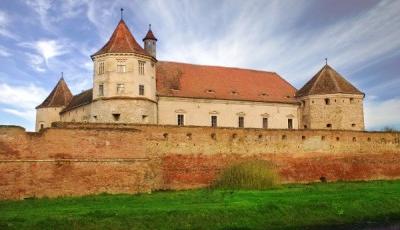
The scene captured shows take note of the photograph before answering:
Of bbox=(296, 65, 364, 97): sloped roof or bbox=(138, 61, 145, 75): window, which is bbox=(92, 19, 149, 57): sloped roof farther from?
bbox=(296, 65, 364, 97): sloped roof

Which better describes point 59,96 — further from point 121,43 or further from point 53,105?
point 121,43

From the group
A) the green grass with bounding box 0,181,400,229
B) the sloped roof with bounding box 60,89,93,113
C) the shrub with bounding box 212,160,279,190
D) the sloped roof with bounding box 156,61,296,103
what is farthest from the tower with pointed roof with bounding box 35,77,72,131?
the green grass with bounding box 0,181,400,229

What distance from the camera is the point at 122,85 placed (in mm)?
31016

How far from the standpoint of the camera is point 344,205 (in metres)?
18.1

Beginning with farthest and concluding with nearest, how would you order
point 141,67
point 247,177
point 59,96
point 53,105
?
1. point 59,96
2. point 53,105
3. point 141,67
4. point 247,177

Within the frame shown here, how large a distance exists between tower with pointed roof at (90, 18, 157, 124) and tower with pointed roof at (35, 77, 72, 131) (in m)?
10.6

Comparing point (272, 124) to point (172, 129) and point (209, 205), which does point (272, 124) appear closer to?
point (172, 129)

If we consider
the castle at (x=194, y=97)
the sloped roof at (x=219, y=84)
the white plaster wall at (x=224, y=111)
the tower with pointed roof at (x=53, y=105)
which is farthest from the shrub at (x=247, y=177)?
the tower with pointed roof at (x=53, y=105)

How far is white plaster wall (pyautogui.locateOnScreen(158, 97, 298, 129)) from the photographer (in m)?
33.8

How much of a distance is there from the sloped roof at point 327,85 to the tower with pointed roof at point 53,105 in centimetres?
1911

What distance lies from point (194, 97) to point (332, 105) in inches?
404

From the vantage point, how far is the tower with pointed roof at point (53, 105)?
41.4 metres

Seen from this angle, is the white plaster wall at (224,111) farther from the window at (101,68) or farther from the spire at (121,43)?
the window at (101,68)

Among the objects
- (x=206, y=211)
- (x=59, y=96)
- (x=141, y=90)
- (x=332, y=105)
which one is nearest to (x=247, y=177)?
(x=206, y=211)
